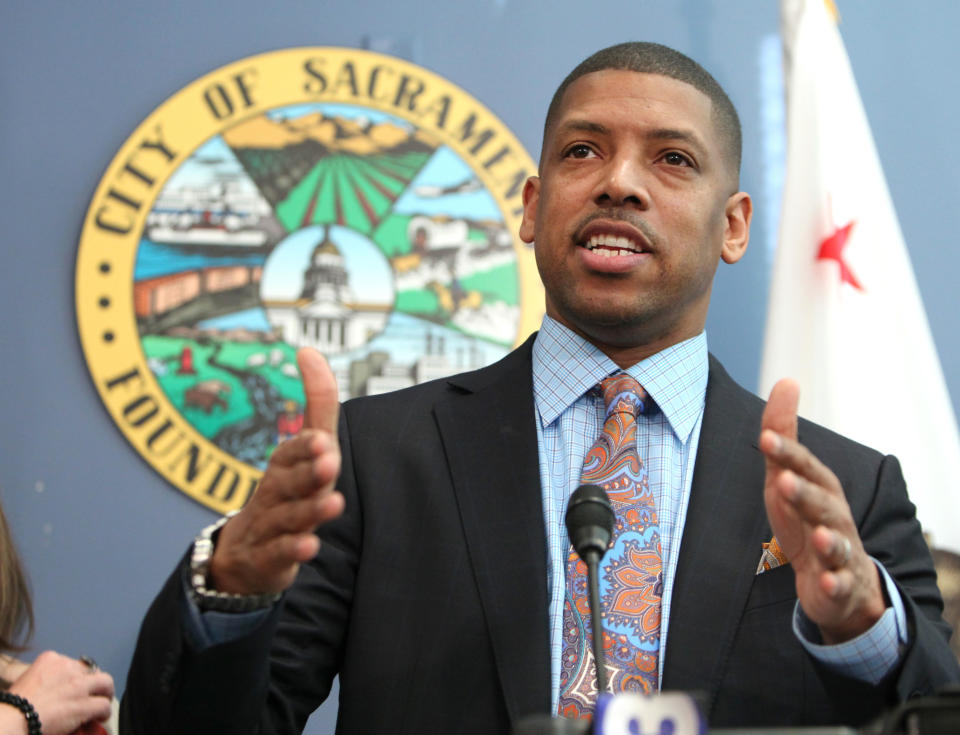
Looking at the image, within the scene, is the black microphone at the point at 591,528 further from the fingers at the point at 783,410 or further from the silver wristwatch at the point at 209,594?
the silver wristwatch at the point at 209,594

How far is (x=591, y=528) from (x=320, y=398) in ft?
1.05

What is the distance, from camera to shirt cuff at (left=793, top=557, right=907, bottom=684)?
120 cm

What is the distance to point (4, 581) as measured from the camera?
2.04 m

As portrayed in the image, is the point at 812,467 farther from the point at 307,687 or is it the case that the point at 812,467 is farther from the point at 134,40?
the point at 134,40

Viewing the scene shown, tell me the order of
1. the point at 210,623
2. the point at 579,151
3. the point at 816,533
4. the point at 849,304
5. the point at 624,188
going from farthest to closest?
1. the point at 849,304
2. the point at 579,151
3. the point at 624,188
4. the point at 210,623
5. the point at 816,533

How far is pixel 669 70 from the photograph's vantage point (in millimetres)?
1820

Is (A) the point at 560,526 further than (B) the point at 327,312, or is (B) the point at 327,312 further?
(B) the point at 327,312

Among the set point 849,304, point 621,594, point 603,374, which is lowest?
point 621,594

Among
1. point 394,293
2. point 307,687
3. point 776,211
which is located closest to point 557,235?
point 307,687

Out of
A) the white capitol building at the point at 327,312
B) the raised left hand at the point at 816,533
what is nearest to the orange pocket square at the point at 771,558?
the raised left hand at the point at 816,533

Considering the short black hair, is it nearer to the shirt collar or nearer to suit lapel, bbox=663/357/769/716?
the shirt collar

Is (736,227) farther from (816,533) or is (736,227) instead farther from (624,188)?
(816,533)

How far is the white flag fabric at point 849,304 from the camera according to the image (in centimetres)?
263

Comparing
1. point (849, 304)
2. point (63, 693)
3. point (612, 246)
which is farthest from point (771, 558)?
point (849, 304)
